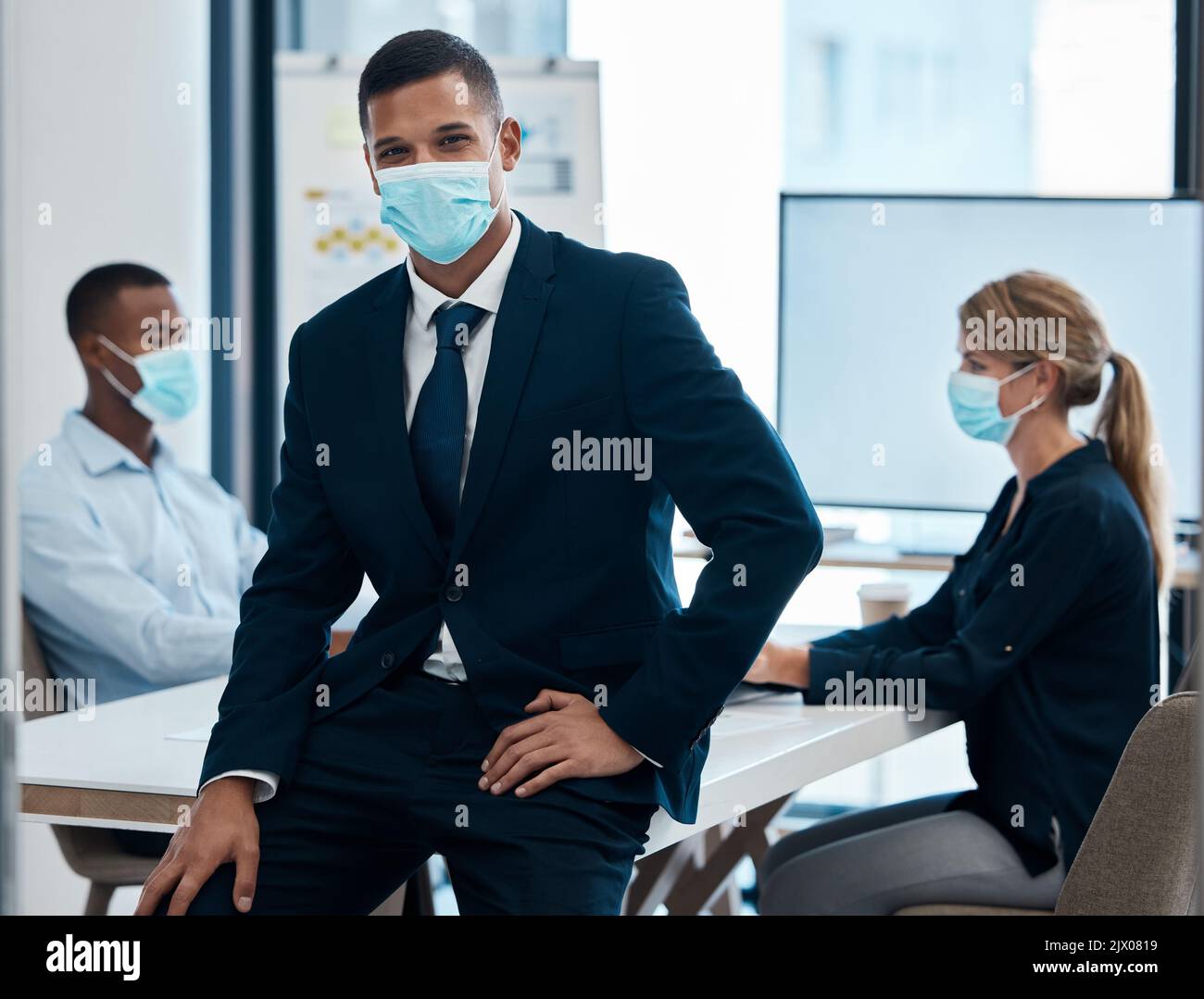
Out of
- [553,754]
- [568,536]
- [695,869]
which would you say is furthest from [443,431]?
[695,869]

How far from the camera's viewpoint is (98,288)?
3.02 meters

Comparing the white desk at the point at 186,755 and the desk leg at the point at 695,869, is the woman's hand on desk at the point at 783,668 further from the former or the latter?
the desk leg at the point at 695,869

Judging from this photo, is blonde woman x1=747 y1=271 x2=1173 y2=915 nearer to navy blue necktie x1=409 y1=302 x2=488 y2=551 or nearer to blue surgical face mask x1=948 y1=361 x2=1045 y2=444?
blue surgical face mask x1=948 y1=361 x2=1045 y2=444

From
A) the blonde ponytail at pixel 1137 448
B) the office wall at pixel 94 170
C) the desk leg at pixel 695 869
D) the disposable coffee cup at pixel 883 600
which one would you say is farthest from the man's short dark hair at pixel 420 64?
the office wall at pixel 94 170

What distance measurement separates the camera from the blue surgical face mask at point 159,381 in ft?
9.87

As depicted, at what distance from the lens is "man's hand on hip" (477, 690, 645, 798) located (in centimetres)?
139

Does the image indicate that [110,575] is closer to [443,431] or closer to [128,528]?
[128,528]

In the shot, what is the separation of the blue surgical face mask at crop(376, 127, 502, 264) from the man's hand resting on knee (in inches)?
25.6

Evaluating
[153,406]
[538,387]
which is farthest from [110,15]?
[538,387]

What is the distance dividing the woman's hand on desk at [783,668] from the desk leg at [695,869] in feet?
1.88

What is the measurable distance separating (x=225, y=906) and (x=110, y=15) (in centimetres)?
298

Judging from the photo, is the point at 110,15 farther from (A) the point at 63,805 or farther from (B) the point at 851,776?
(B) the point at 851,776

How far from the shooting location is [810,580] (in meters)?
3.96

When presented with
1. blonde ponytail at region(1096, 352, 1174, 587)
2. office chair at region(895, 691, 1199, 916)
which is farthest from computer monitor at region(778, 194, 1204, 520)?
office chair at region(895, 691, 1199, 916)
